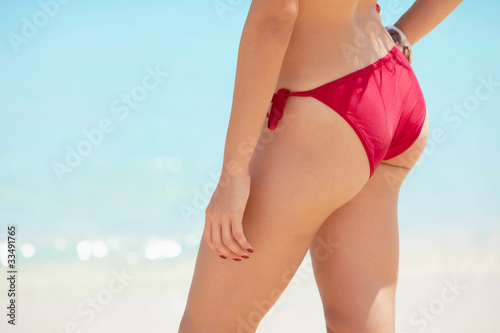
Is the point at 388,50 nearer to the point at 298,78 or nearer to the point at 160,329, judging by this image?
the point at 298,78

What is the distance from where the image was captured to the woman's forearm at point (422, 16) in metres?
1.34

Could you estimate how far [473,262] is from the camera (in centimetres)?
406

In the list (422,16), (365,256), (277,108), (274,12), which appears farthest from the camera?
(422,16)

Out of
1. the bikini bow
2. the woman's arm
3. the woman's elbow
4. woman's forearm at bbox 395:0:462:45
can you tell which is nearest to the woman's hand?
the woman's arm

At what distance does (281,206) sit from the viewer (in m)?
0.97

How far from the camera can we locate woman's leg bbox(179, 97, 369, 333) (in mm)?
976

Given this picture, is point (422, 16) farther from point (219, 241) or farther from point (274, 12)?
point (219, 241)

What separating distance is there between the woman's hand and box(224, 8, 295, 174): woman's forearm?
0.07 ft

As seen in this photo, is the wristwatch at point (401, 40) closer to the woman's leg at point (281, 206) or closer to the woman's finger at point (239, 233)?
the woman's leg at point (281, 206)

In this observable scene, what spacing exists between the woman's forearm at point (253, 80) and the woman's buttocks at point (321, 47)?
9 centimetres

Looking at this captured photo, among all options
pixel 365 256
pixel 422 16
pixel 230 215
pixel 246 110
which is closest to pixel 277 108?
pixel 246 110

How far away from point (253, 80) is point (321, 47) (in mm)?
158

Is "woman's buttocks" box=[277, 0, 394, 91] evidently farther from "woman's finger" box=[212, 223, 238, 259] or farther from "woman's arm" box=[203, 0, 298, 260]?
"woman's finger" box=[212, 223, 238, 259]

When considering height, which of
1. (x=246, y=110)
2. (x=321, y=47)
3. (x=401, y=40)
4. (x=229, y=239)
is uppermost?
(x=401, y=40)
